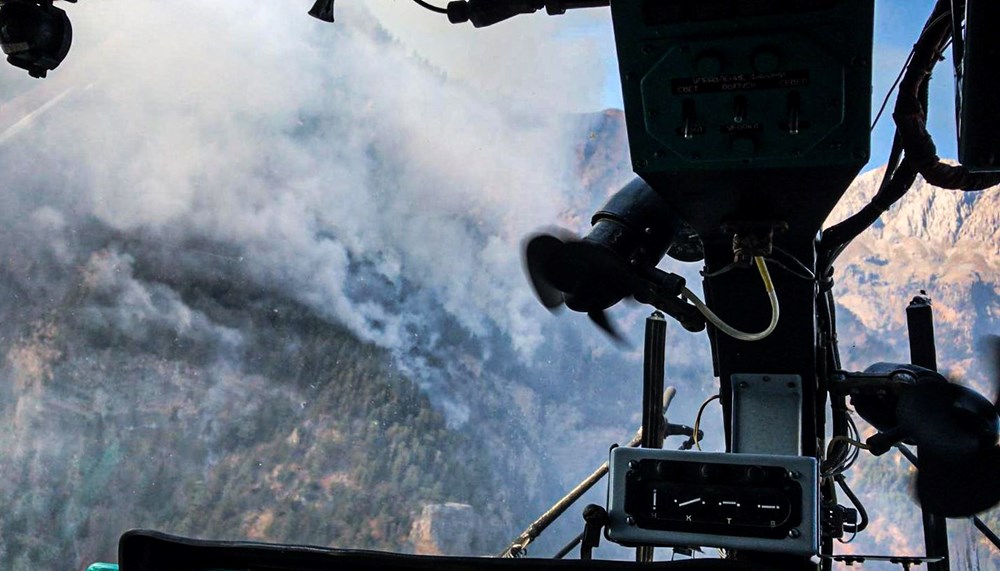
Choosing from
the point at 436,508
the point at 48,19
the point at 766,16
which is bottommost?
the point at 436,508

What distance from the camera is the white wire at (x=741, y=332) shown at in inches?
55.0

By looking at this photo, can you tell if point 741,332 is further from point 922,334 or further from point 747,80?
point 922,334

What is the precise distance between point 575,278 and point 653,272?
18 centimetres

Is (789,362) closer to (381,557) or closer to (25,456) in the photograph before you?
(381,557)

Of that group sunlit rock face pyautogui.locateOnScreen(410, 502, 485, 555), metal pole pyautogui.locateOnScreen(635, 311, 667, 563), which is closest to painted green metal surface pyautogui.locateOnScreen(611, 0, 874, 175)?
metal pole pyautogui.locateOnScreen(635, 311, 667, 563)

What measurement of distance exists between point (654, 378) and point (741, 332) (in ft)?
1.85

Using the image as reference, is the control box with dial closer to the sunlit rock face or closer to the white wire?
the white wire

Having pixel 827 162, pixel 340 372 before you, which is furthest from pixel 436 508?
pixel 827 162

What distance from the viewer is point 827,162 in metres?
1.35

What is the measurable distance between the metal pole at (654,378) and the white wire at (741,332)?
1.36ft

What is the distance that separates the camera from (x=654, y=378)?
2.02m

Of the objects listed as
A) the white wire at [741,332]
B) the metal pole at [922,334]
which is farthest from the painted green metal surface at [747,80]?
the metal pole at [922,334]

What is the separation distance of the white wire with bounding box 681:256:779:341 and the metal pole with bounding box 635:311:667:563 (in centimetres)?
41

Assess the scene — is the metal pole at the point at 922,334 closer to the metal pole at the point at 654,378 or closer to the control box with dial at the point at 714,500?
the metal pole at the point at 654,378
